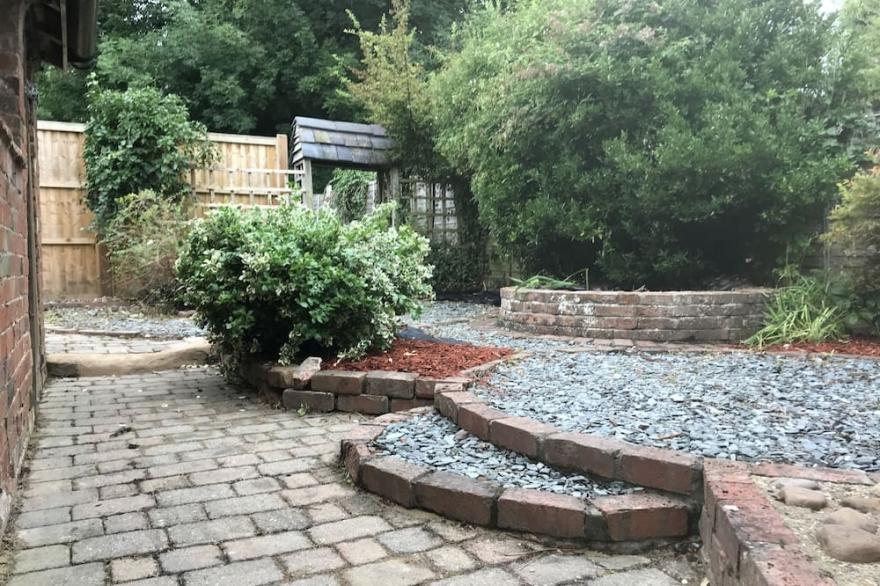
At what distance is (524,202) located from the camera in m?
6.61

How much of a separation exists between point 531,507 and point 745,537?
70cm

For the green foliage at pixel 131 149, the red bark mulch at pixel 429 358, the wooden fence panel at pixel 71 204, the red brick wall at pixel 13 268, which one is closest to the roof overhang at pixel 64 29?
the red brick wall at pixel 13 268

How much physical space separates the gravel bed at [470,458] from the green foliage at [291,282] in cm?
115

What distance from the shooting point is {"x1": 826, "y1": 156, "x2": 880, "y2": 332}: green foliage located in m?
4.43

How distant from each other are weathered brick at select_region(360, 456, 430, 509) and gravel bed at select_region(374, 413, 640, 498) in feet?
0.34

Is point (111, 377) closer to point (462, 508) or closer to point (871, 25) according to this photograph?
point (462, 508)

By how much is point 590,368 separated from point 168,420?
8.00 ft

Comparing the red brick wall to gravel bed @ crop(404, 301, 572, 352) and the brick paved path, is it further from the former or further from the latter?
gravel bed @ crop(404, 301, 572, 352)

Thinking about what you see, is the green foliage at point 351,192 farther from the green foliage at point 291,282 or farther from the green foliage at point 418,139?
the green foliage at point 291,282

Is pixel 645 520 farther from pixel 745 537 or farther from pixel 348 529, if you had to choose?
pixel 348 529

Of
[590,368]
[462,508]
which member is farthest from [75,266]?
[462,508]

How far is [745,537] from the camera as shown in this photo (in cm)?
155

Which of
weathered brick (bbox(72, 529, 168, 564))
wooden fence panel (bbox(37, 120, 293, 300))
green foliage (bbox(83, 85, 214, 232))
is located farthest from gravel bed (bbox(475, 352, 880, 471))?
green foliage (bbox(83, 85, 214, 232))

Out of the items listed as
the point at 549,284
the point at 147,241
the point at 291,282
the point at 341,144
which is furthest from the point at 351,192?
the point at 291,282
